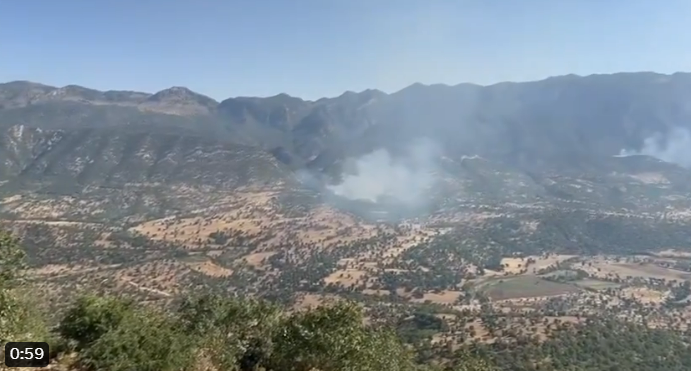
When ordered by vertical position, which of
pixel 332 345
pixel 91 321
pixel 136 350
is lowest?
pixel 332 345

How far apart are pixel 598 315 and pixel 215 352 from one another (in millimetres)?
87155
